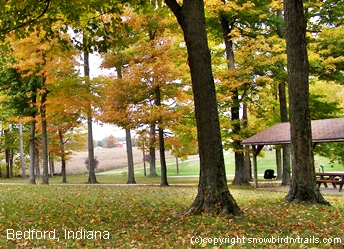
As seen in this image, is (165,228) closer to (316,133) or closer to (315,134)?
(315,134)

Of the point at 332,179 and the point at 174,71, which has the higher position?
the point at 174,71

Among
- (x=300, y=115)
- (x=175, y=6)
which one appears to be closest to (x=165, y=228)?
(x=175, y=6)

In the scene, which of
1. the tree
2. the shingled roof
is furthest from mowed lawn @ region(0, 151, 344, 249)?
the tree

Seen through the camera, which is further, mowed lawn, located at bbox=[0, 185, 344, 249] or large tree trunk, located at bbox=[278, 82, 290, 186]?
large tree trunk, located at bbox=[278, 82, 290, 186]

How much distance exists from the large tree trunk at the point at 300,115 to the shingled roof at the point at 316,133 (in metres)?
5.99

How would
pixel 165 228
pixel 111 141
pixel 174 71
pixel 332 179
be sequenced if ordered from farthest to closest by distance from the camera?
pixel 111 141
pixel 174 71
pixel 332 179
pixel 165 228

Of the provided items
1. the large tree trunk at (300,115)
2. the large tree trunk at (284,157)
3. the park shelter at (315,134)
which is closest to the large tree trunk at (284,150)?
the large tree trunk at (284,157)

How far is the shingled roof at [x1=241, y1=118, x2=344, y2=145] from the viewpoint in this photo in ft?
48.3

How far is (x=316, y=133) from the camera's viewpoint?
51.5 feet

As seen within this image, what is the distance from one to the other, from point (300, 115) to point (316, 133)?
725 centimetres

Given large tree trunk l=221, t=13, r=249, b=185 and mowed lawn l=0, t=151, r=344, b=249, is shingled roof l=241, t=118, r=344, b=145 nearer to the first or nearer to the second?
large tree trunk l=221, t=13, r=249, b=185

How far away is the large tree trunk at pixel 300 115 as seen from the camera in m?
9.11

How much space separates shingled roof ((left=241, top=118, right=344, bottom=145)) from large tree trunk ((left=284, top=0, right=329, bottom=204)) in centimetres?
599

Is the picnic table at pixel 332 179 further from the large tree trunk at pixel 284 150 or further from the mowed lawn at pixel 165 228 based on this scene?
the mowed lawn at pixel 165 228
